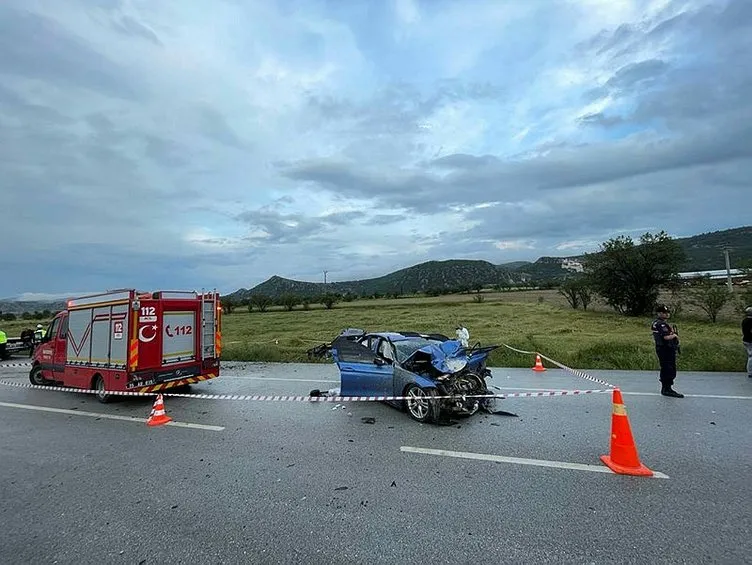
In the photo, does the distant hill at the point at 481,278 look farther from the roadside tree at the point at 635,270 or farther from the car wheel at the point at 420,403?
the car wheel at the point at 420,403

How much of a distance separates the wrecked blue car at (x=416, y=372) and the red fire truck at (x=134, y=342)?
130 inches

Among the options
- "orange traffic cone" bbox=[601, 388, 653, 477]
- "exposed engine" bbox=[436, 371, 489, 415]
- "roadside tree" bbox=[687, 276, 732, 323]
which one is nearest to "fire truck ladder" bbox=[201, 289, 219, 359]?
"exposed engine" bbox=[436, 371, 489, 415]

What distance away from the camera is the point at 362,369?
27.4 feet

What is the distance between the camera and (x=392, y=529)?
3693mm

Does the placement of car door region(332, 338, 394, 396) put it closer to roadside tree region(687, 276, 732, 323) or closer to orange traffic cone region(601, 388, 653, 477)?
orange traffic cone region(601, 388, 653, 477)

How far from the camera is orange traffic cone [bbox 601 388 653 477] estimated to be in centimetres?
471

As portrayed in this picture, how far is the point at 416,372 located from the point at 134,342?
19.2 feet

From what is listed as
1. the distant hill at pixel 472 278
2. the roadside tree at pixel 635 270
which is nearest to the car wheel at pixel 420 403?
the roadside tree at pixel 635 270

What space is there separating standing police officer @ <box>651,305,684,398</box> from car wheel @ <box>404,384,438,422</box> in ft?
16.0

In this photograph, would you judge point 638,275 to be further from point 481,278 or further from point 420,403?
point 481,278

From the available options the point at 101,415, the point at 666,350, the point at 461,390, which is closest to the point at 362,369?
the point at 461,390

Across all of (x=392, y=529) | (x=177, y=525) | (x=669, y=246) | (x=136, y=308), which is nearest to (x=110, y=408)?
(x=136, y=308)

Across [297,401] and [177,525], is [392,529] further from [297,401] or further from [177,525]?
[297,401]

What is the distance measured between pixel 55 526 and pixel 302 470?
7.58 feet
